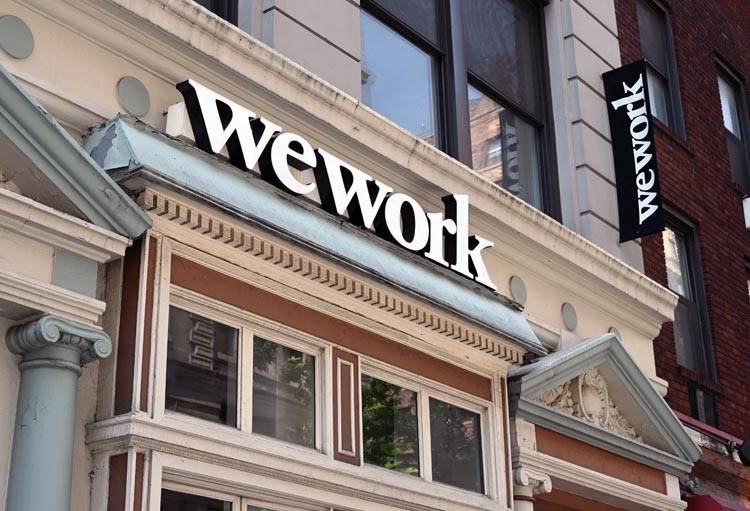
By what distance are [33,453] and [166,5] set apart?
3023 millimetres

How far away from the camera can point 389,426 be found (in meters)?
9.00

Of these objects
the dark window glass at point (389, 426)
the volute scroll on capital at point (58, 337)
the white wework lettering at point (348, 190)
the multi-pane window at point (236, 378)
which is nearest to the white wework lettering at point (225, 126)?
the white wework lettering at point (348, 190)

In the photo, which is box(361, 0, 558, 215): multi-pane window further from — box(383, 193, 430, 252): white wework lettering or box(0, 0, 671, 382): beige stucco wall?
box(383, 193, 430, 252): white wework lettering

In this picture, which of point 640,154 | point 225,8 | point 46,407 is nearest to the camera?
point 46,407

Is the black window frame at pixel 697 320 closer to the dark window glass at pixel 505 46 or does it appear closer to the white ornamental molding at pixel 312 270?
the dark window glass at pixel 505 46

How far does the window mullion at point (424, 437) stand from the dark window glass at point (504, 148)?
10.6 feet

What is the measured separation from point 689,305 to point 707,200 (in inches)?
63.3

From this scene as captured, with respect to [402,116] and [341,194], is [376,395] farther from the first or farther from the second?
[402,116]

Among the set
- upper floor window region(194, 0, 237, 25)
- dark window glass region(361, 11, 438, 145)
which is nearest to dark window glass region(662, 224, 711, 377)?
dark window glass region(361, 11, 438, 145)

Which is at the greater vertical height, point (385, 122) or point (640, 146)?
point (640, 146)

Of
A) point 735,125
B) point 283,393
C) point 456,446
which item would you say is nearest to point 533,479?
point 456,446

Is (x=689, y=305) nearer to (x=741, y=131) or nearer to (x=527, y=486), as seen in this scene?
(x=741, y=131)

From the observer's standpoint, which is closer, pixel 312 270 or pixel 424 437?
pixel 312 270

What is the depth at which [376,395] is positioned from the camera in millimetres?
8922
